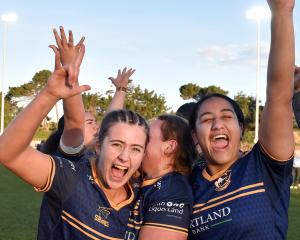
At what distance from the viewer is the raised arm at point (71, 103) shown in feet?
9.95

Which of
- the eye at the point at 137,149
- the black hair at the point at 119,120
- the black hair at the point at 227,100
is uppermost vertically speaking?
the black hair at the point at 227,100

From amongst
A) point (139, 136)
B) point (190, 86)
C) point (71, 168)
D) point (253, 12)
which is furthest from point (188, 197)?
point (190, 86)

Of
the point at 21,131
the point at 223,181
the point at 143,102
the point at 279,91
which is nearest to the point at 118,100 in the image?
the point at 223,181

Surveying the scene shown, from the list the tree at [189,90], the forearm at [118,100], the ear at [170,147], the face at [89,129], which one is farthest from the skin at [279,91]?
the tree at [189,90]

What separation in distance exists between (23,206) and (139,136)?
9.92 meters

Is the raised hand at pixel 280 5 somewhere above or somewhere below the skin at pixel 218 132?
above

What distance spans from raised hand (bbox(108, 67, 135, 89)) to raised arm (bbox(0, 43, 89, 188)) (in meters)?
2.79

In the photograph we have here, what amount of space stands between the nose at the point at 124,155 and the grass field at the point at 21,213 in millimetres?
6242

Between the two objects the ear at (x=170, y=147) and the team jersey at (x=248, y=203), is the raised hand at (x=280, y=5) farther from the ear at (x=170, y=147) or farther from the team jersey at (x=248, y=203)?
the ear at (x=170, y=147)

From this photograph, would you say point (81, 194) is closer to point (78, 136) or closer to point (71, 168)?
point (71, 168)

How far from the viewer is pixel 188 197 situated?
2979 millimetres

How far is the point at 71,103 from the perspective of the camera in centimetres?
349

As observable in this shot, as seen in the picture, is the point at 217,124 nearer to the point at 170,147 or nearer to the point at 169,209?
the point at 170,147

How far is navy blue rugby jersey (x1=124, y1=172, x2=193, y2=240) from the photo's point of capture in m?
2.83
